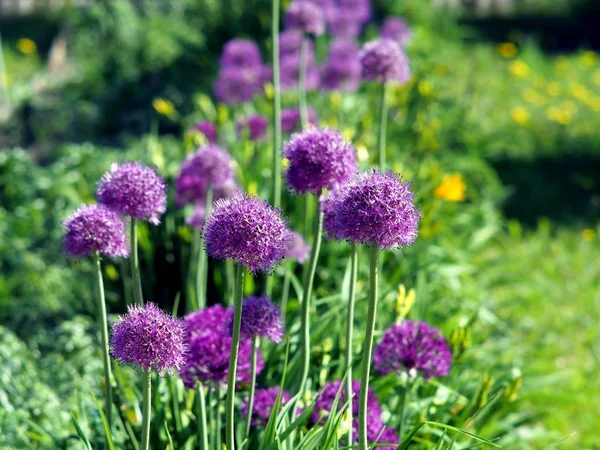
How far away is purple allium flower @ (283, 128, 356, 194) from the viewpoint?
215 centimetres

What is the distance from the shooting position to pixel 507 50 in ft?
30.5

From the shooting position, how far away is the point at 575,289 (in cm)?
494

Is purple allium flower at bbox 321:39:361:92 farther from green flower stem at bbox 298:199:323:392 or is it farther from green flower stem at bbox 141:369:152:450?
green flower stem at bbox 141:369:152:450

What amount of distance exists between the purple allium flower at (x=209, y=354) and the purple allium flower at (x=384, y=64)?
1142 millimetres

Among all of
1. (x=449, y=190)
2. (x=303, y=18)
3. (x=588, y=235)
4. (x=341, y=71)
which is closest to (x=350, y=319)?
(x=303, y=18)

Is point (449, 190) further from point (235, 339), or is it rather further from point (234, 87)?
point (235, 339)

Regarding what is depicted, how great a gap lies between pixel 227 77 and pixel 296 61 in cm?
38

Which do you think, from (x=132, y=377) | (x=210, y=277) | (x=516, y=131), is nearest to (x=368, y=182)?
(x=132, y=377)

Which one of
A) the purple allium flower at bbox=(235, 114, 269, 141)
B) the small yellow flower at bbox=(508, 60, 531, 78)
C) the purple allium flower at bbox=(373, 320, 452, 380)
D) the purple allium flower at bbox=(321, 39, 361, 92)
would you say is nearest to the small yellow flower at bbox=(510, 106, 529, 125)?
the small yellow flower at bbox=(508, 60, 531, 78)

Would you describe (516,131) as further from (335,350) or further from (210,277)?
(335,350)

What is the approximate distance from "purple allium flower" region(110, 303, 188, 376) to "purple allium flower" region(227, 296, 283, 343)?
32 cm

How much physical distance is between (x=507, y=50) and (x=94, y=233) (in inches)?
315

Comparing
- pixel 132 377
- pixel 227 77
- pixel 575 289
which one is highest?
pixel 227 77

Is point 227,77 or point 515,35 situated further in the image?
point 515,35
